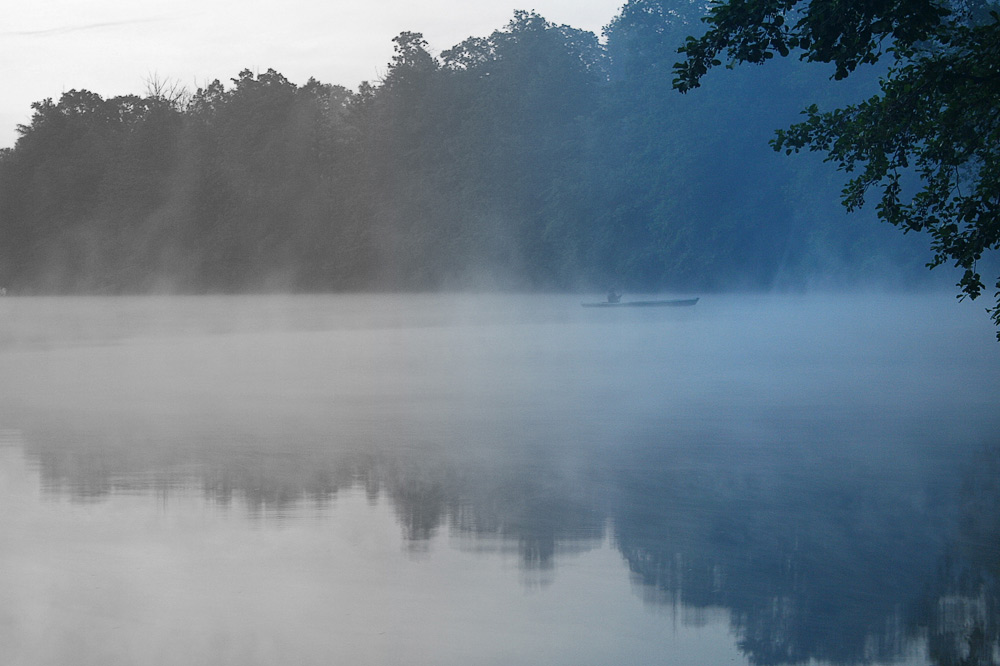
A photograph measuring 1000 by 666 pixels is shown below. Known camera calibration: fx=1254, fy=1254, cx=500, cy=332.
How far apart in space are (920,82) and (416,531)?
6.10 m

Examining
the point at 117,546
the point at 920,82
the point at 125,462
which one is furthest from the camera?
the point at 125,462

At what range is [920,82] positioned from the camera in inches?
437

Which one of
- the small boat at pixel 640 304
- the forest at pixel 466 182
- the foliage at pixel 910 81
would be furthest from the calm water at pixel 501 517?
the forest at pixel 466 182

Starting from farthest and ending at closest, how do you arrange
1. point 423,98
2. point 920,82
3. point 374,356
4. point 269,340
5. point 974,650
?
point 423,98, point 269,340, point 374,356, point 920,82, point 974,650

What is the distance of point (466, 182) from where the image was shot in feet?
249

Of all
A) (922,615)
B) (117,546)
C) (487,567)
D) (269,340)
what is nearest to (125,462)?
(117,546)

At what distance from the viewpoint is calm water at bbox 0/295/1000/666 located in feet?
21.0

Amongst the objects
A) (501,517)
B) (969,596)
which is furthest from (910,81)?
(969,596)

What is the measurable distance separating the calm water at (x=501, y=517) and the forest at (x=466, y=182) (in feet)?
152

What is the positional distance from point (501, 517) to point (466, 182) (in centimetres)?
6751

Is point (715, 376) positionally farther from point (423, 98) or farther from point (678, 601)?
point (423, 98)

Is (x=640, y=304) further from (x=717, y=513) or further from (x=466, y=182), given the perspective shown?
(x=717, y=513)

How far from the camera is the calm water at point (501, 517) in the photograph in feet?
21.0

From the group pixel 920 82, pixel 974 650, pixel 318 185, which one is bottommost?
pixel 974 650
